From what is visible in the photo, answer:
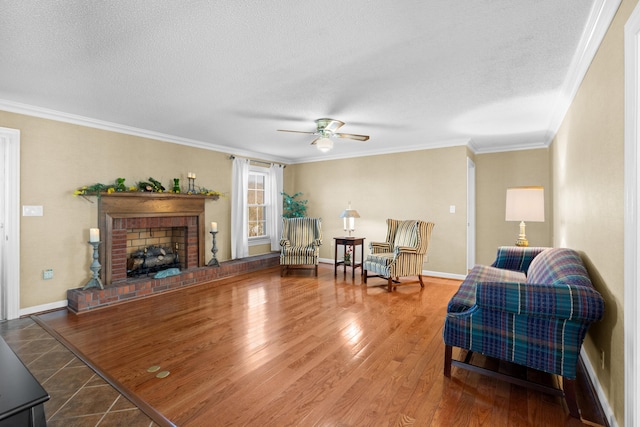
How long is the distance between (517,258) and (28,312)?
571cm

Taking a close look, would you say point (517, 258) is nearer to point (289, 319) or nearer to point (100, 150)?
point (289, 319)

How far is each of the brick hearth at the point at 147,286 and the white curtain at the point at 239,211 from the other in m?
0.24

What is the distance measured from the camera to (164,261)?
4.89m

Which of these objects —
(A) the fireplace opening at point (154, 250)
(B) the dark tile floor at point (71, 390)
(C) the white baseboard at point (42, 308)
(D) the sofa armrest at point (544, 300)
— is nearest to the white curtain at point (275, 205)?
(A) the fireplace opening at point (154, 250)

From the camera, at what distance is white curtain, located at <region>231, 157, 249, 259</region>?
5891 millimetres

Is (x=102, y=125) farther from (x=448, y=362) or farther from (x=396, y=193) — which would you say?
(x=448, y=362)

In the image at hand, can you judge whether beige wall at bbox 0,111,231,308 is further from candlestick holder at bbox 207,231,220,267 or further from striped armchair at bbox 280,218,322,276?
striped armchair at bbox 280,218,322,276

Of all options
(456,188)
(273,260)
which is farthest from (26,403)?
(456,188)

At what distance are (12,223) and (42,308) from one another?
107cm

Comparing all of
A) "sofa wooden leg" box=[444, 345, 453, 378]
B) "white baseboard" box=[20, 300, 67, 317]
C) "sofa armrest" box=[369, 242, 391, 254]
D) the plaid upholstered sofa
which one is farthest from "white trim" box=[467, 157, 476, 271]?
"white baseboard" box=[20, 300, 67, 317]

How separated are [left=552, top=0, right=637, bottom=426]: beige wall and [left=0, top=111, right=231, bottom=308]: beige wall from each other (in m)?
5.28

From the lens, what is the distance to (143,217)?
4.52 metres

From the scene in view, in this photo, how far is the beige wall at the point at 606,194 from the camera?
64.4 inches

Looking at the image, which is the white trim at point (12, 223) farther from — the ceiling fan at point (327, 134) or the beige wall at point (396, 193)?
the beige wall at point (396, 193)
